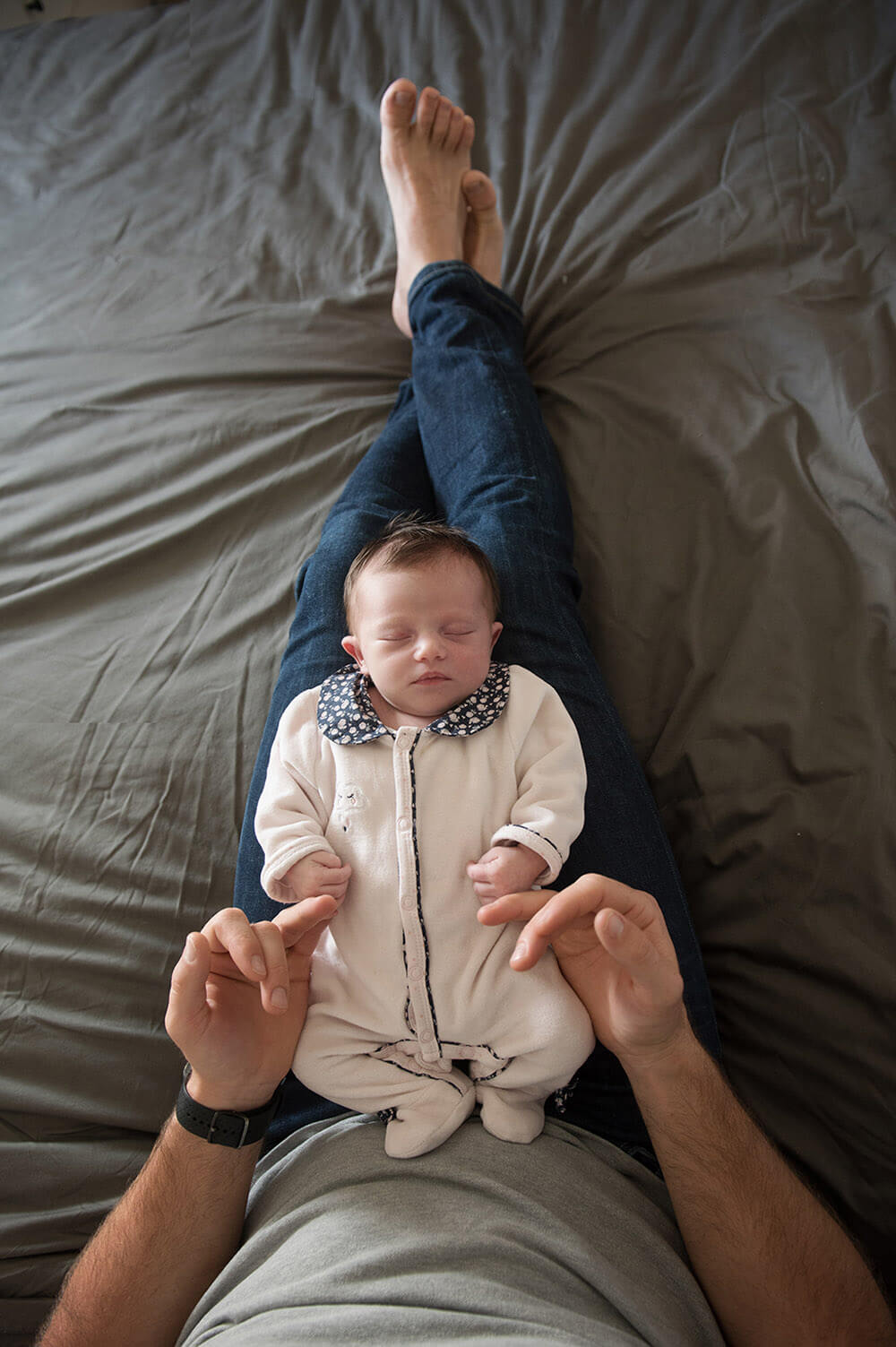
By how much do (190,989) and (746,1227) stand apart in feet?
1.61

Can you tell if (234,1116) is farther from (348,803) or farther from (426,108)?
(426,108)

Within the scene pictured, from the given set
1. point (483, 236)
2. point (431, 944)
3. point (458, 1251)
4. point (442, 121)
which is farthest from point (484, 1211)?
point (442, 121)

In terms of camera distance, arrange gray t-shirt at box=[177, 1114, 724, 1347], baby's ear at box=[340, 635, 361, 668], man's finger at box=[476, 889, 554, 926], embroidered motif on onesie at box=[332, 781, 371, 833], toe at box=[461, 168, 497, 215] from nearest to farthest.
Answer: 1. gray t-shirt at box=[177, 1114, 724, 1347]
2. man's finger at box=[476, 889, 554, 926]
3. embroidered motif on onesie at box=[332, 781, 371, 833]
4. baby's ear at box=[340, 635, 361, 668]
5. toe at box=[461, 168, 497, 215]

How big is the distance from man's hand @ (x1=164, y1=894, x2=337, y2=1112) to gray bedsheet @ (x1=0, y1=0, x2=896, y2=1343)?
0.21m

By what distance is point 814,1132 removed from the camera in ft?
2.72

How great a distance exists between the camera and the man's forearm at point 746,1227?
71 centimetres

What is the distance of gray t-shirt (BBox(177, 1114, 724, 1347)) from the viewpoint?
624 mm

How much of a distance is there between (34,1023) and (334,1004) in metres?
0.37

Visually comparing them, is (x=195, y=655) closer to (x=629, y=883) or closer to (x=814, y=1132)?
(x=629, y=883)

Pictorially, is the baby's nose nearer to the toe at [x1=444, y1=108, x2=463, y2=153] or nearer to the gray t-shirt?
the gray t-shirt

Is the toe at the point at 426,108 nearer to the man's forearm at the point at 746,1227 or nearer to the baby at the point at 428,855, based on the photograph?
Answer: the baby at the point at 428,855

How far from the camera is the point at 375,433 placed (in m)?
1.41

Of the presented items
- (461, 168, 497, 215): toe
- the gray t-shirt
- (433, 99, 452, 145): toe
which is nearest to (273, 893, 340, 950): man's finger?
the gray t-shirt

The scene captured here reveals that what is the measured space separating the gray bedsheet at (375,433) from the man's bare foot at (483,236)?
2.4 inches
